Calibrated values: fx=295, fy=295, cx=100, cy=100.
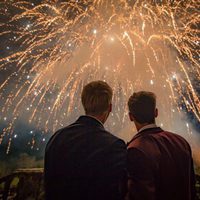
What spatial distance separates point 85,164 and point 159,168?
0.71m

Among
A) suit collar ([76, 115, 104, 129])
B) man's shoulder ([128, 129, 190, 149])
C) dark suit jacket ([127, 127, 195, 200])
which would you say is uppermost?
suit collar ([76, 115, 104, 129])

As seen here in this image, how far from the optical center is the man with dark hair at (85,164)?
2443 millimetres

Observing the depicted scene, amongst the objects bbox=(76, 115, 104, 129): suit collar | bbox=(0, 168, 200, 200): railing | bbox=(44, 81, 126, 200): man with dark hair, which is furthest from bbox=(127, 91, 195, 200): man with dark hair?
bbox=(0, 168, 200, 200): railing

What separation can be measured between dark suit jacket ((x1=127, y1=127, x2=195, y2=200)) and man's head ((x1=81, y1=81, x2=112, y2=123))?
17.1 inches

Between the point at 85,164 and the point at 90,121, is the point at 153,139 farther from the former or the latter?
the point at 85,164

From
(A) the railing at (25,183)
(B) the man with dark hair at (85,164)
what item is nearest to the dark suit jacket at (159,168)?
(B) the man with dark hair at (85,164)

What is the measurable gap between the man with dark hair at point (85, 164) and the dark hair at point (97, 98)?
0.12m

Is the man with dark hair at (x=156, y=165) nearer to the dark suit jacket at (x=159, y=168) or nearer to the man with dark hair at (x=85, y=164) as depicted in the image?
the dark suit jacket at (x=159, y=168)

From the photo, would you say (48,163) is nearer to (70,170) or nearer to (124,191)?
(70,170)

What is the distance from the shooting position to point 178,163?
282 cm

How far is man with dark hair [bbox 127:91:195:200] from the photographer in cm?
263

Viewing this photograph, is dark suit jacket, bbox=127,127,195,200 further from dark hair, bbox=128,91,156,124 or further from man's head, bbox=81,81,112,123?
man's head, bbox=81,81,112,123

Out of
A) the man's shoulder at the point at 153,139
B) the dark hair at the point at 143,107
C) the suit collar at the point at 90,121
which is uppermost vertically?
the dark hair at the point at 143,107

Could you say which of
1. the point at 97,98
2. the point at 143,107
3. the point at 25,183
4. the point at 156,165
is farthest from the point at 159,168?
the point at 25,183
